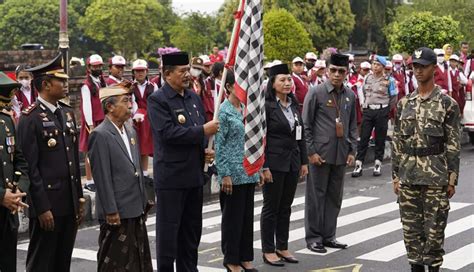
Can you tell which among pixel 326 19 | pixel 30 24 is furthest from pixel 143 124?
pixel 30 24

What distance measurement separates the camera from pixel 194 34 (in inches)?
2376

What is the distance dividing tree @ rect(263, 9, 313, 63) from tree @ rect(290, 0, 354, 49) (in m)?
23.6

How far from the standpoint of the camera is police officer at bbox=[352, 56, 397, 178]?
48.0 feet

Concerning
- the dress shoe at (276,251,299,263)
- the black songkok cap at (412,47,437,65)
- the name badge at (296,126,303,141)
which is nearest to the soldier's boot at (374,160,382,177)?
the name badge at (296,126,303,141)

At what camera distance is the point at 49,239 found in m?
6.80

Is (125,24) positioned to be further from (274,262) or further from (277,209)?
(274,262)

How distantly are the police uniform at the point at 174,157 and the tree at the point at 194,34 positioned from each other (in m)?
48.8

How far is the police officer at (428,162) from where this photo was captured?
734cm

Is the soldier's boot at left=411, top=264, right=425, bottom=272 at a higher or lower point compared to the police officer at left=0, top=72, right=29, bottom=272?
lower

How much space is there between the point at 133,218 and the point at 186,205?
2.80ft

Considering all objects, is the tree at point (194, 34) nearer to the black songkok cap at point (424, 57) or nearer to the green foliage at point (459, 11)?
the green foliage at point (459, 11)

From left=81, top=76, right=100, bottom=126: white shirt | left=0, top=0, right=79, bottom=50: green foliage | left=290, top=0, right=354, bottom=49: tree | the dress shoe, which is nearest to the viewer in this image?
the dress shoe

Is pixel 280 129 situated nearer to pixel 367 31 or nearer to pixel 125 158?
pixel 125 158

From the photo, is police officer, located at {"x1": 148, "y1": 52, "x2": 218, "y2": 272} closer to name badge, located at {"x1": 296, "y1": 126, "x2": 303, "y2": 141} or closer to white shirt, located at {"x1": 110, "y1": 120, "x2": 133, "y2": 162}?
white shirt, located at {"x1": 110, "y1": 120, "x2": 133, "y2": 162}
